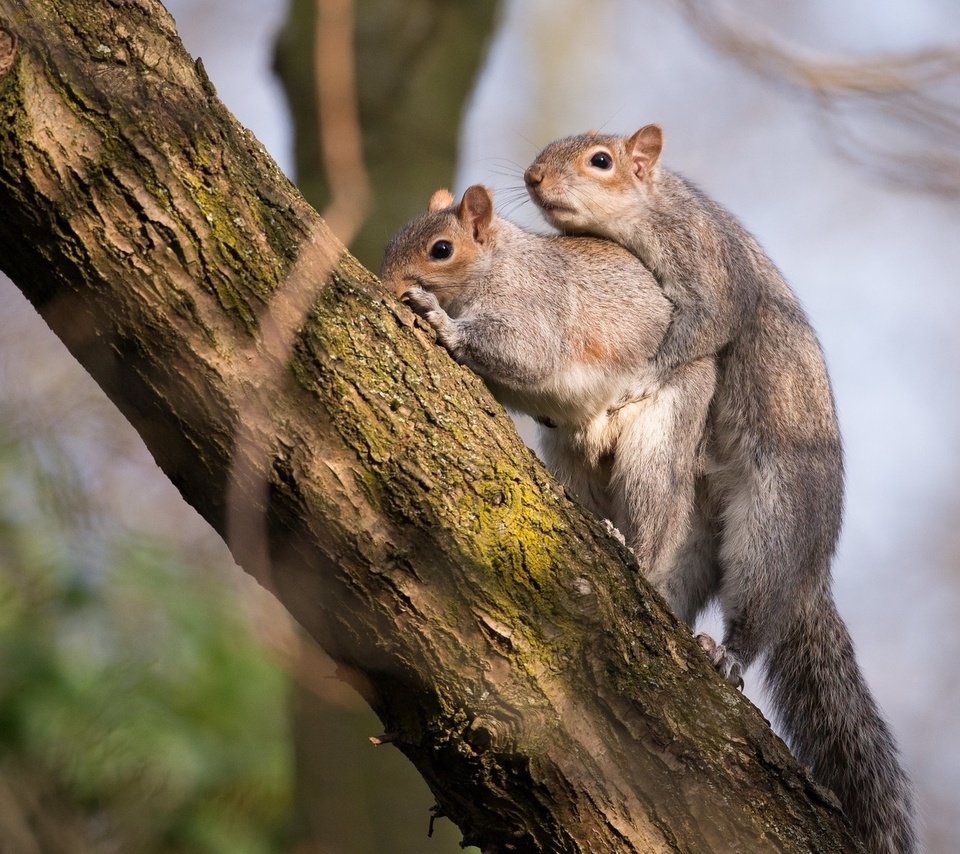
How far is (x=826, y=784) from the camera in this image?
12.5ft

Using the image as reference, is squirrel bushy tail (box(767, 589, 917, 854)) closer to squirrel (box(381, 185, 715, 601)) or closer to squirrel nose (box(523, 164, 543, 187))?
squirrel (box(381, 185, 715, 601))

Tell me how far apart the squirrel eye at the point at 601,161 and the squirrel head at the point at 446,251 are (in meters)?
0.65

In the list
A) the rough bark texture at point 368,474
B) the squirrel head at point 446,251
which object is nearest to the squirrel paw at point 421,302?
the squirrel head at point 446,251

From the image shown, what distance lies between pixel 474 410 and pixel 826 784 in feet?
7.17

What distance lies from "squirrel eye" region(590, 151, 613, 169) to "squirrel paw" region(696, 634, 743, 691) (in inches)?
74.5

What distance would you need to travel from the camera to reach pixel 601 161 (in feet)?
14.5

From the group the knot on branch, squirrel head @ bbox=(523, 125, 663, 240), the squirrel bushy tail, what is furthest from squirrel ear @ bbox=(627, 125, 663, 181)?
the knot on branch

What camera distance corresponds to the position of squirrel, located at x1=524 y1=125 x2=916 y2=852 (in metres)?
3.80

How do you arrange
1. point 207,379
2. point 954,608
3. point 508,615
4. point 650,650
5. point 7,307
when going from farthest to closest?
point 954,608 < point 7,307 < point 650,650 < point 508,615 < point 207,379

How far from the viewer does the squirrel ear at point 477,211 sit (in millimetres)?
3943

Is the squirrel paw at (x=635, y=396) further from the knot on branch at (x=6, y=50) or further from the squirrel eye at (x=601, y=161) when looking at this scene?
the knot on branch at (x=6, y=50)

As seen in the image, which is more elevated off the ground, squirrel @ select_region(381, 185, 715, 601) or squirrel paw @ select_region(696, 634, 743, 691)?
squirrel @ select_region(381, 185, 715, 601)

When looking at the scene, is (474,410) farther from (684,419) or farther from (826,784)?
(826,784)

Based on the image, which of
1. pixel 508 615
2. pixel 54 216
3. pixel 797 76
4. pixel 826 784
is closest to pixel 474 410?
pixel 508 615
